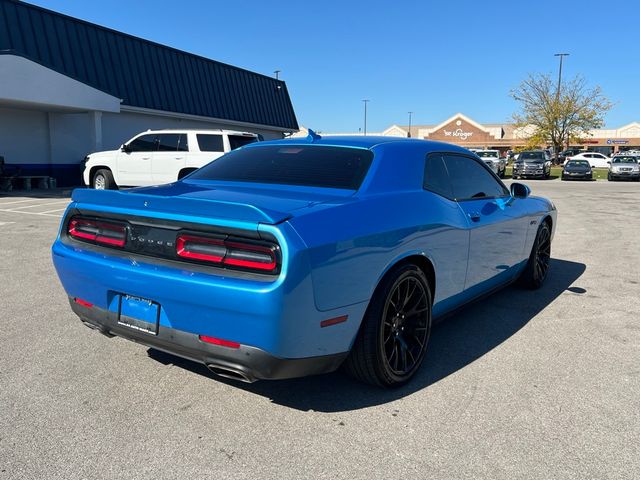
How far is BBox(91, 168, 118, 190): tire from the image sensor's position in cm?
1433

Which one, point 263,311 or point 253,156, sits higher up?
point 253,156

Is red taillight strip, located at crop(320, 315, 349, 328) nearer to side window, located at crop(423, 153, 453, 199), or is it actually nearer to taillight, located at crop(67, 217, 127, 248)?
taillight, located at crop(67, 217, 127, 248)

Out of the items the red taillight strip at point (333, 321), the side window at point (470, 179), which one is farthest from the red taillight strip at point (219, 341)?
the side window at point (470, 179)

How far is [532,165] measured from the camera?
106 feet

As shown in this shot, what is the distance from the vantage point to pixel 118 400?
9.96 feet

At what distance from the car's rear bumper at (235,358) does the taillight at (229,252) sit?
1.28ft

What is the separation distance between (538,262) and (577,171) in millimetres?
29430

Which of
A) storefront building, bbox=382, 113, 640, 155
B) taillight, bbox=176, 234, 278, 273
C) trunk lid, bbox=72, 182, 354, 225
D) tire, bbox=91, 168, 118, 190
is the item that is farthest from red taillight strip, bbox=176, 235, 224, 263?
storefront building, bbox=382, 113, 640, 155

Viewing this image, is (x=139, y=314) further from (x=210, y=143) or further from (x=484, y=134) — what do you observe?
(x=484, y=134)

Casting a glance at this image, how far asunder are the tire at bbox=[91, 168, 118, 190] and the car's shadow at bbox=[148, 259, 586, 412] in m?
11.7

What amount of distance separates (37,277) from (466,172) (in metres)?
4.61

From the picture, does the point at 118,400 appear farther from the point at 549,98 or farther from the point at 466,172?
the point at 549,98

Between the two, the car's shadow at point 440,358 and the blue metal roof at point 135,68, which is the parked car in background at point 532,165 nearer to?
the blue metal roof at point 135,68

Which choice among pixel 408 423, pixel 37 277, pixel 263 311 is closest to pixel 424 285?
pixel 408 423
